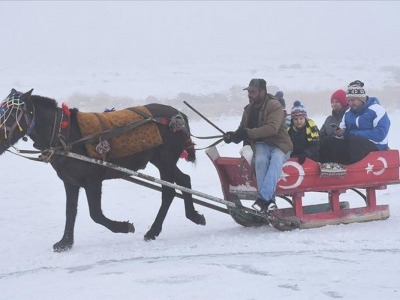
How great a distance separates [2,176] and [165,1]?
51.1m

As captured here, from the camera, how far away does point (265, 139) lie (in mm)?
7203

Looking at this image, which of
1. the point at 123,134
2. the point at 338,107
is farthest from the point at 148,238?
the point at 338,107

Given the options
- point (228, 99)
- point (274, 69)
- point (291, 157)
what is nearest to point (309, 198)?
point (291, 157)

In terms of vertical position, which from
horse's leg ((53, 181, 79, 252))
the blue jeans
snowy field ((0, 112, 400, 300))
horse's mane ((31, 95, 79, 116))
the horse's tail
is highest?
horse's mane ((31, 95, 79, 116))

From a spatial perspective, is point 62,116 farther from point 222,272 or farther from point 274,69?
point 274,69

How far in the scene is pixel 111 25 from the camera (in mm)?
52125

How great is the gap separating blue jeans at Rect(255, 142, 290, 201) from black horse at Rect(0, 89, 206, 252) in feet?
3.33

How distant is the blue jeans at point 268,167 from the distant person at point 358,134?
2.23ft

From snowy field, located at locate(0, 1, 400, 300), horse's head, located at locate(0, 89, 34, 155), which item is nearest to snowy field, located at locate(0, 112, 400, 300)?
snowy field, located at locate(0, 1, 400, 300)

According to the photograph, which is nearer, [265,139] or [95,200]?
[95,200]

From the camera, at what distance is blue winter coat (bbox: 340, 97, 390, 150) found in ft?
24.5

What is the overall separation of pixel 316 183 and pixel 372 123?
1.00m

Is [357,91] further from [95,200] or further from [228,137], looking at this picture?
[95,200]

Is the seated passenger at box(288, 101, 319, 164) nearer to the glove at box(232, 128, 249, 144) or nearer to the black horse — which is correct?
the glove at box(232, 128, 249, 144)
